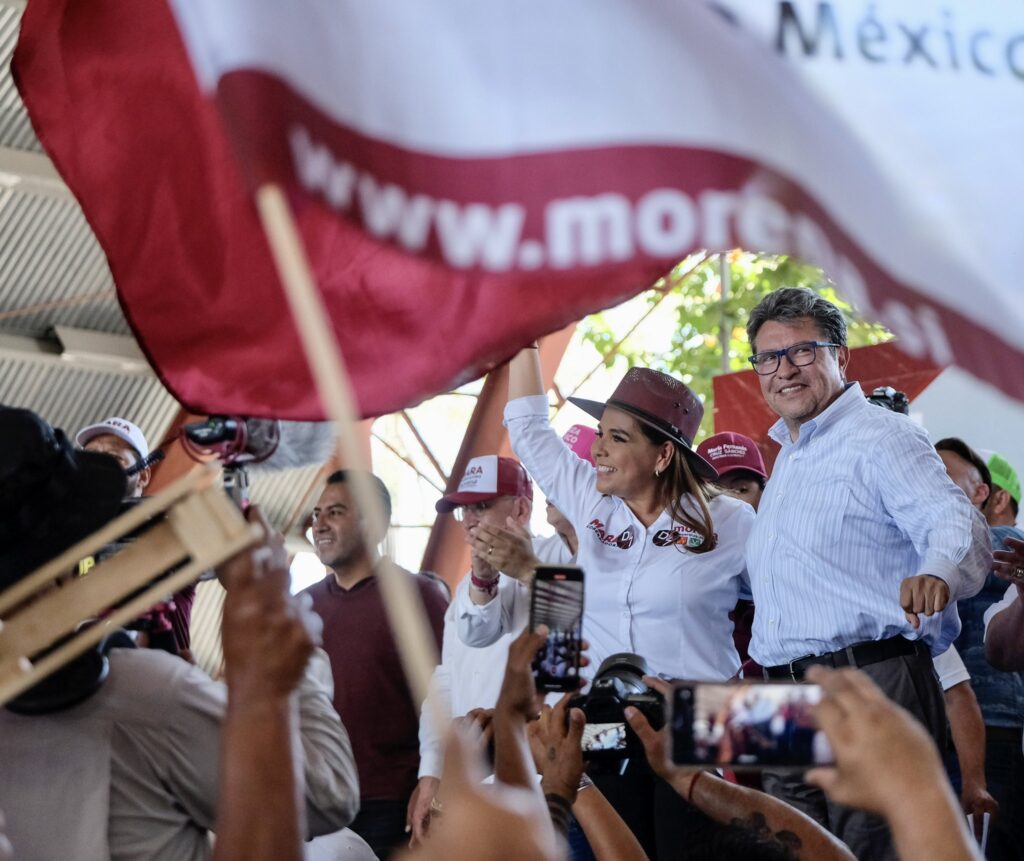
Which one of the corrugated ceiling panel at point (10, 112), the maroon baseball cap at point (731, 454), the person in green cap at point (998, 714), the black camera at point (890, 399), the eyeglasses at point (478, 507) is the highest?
the corrugated ceiling panel at point (10, 112)

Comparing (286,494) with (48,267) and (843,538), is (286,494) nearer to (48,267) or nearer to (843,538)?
(48,267)

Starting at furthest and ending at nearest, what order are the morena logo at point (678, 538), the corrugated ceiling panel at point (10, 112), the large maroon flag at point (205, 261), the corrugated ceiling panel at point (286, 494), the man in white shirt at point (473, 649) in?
the corrugated ceiling panel at point (286, 494)
the corrugated ceiling panel at point (10, 112)
the man in white shirt at point (473, 649)
the morena logo at point (678, 538)
the large maroon flag at point (205, 261)

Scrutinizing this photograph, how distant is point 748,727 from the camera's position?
1521 mm

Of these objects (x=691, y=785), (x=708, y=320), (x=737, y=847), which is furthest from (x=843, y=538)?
(x=708, y=320)

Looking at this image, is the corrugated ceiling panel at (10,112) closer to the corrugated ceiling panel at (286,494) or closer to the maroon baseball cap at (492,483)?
the corrugated ceiling panel at (286,494)

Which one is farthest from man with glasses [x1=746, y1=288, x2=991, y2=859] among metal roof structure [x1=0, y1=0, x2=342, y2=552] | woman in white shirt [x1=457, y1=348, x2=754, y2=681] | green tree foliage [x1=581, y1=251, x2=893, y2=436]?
metal roof structure [x1=0, y1=0, x2=342, y2=552]

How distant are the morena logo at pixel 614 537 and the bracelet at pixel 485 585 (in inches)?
11.8

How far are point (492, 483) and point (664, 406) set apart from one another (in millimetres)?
817

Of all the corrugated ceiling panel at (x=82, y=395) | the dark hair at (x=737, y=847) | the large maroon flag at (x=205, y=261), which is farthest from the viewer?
the corrugated ceiling panel at (x=82, y=395)

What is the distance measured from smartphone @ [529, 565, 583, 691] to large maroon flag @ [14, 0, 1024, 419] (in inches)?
17.3

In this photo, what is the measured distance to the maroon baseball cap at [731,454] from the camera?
4508 millimetres

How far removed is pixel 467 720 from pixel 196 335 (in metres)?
0.98

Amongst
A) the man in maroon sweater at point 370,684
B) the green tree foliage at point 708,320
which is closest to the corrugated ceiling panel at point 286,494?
the green tree foliage at point 708,320

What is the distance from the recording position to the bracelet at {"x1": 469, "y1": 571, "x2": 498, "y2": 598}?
12.6ft
